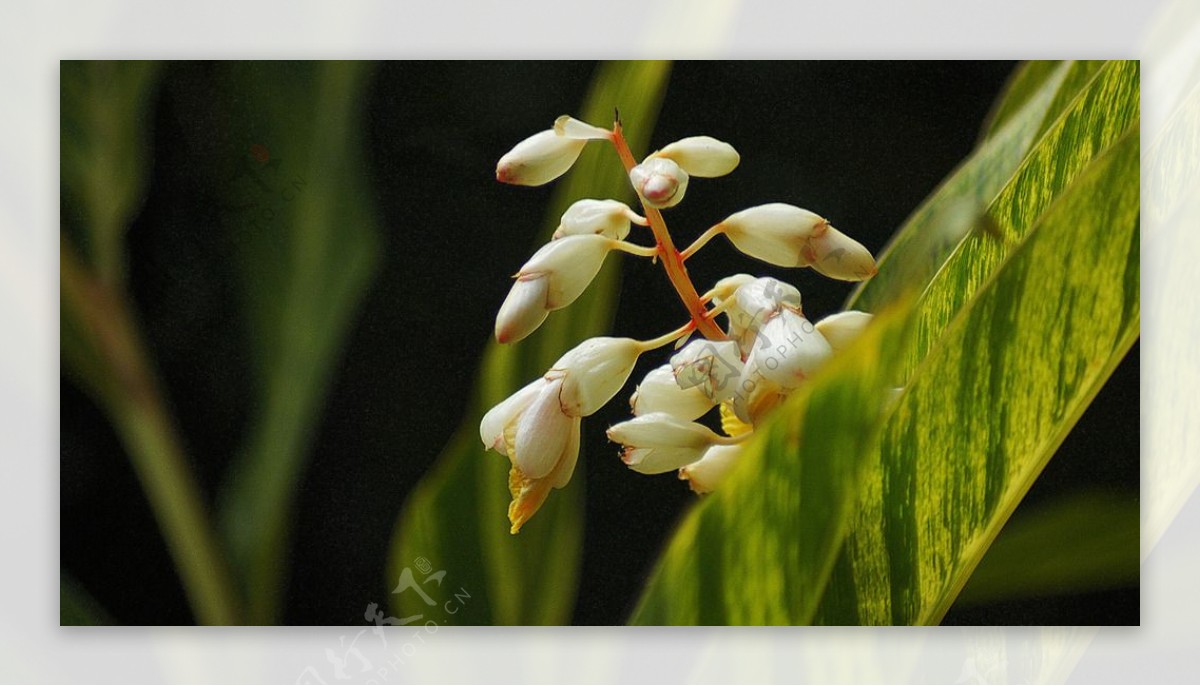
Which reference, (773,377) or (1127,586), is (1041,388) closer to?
(773,377)

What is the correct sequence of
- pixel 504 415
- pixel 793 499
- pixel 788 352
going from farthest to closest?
1. pixel 504 415
2. pixel 788 352
3. pixel 793 499

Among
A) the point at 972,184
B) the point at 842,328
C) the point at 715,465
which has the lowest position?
the point at 715,465

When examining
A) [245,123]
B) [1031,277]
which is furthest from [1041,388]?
[245,123]

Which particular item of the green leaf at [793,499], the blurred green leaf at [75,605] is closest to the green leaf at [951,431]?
the green leaf at [793,499]

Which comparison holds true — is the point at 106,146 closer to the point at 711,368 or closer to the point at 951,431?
the point at 711,368

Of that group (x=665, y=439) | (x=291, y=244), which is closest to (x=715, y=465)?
(x=665, y=439)

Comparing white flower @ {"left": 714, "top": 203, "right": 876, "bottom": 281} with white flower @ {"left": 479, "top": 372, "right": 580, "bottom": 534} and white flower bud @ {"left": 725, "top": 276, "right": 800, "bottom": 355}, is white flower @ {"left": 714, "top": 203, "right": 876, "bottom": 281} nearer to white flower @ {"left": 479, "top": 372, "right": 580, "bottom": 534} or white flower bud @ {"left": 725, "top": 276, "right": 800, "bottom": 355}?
white flower bud @ {"left": 725, "top": 276, "right": 800, "bottom": 355}

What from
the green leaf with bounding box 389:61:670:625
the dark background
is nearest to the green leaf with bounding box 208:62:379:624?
the dark background
